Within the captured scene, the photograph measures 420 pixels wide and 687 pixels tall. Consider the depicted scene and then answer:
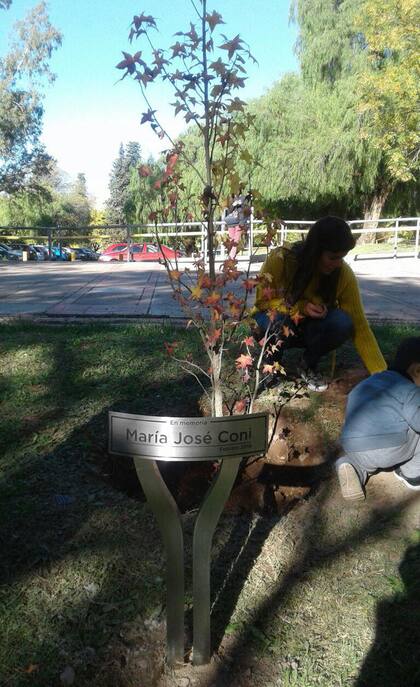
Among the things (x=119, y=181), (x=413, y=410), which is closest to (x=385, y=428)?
(x=413, y=410)

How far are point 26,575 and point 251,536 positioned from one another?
0.93 m

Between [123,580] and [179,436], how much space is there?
0.92 metres

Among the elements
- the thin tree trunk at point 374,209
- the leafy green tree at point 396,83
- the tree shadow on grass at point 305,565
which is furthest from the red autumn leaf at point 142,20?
the thin tree trunk at point 374,209

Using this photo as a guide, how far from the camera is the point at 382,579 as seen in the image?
7.73 feet

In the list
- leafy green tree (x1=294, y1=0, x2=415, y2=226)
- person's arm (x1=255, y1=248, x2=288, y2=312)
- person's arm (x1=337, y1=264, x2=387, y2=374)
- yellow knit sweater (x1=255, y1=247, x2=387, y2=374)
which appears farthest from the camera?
leafy green tree (x1=294, y1=0, x2=415, y2=226)

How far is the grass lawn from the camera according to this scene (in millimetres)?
2014

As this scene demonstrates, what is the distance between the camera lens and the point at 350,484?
113 inches

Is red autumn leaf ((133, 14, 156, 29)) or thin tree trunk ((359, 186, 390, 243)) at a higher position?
red autumn leaf ((133, 14, 156, 29))

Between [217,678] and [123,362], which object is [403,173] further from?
[217,678]

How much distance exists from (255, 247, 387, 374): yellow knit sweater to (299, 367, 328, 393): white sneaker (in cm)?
35

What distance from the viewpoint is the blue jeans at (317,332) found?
3.65 meters

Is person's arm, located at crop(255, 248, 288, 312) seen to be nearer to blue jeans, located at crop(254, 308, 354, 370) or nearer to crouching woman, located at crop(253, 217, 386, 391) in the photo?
crouching woman, located at crop(253, 217, 386, 391)

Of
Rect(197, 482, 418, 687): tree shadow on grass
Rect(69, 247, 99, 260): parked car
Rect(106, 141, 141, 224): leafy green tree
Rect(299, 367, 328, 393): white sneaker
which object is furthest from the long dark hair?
Rect(106, 141, 141, 224): leafy green tree

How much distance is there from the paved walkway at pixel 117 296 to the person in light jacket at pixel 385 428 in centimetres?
185
